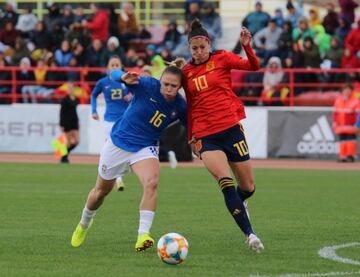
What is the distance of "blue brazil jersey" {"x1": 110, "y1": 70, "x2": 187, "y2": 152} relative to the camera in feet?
36.1

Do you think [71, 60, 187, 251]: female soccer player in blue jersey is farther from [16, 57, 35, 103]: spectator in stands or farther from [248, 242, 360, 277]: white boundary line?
[16, 57, 35, 103]: spectator in stands

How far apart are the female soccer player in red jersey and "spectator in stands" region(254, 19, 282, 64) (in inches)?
760

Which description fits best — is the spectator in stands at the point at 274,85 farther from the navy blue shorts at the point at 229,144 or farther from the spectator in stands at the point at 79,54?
the navy blue shorts at the point at 229,144

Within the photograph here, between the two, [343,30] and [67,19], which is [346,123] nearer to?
[343,30]

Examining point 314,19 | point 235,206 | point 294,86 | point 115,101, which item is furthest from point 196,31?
point 314,19

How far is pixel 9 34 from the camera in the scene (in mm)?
33781

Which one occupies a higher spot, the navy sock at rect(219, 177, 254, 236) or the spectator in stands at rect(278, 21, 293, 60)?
the navy sock at rect(219, 177, 254, 236)

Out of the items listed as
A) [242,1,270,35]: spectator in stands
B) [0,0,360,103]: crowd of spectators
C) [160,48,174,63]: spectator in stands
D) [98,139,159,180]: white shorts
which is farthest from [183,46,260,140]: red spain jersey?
[242,1,270,35]: spectator in stands

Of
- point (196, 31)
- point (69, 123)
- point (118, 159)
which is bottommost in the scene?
point (69, 123)

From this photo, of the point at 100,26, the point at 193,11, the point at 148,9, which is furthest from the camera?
the point at 148,9

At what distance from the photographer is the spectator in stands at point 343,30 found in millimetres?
30372

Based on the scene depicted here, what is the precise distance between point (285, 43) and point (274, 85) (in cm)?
145

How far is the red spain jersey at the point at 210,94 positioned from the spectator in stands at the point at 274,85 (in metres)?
→ 18.2

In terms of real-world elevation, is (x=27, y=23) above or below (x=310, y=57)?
above
